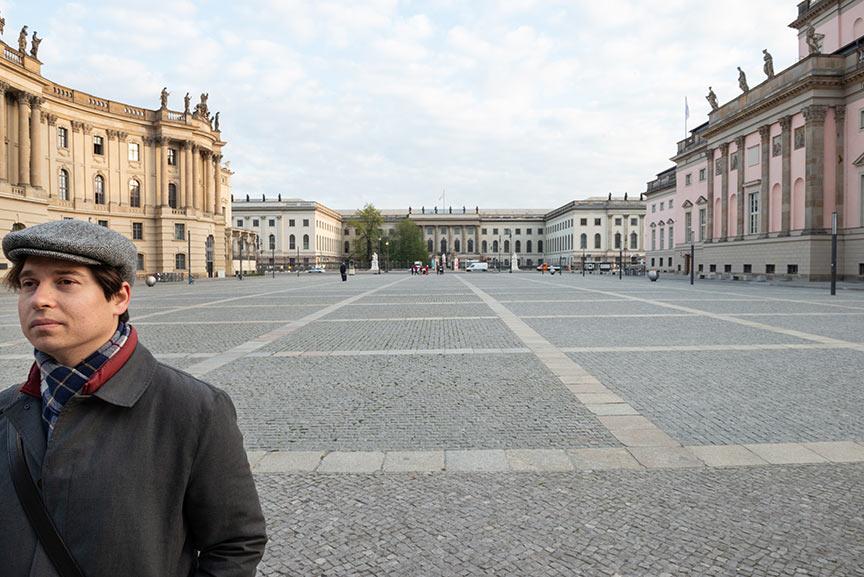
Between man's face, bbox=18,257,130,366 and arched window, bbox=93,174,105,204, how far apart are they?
55320 mm

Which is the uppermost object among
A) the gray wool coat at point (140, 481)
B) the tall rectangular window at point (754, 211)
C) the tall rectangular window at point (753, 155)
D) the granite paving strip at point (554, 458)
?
the tall rectangular window at point (753, 155)

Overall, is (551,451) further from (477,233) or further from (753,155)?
(477,233)

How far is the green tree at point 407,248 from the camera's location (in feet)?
376

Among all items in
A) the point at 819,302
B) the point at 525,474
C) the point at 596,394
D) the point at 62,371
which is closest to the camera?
the point at 62,371

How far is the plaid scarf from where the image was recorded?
1588 mm

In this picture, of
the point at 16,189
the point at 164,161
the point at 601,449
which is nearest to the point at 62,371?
the point at 601,449

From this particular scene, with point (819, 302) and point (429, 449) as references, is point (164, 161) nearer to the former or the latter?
point (819, 302)

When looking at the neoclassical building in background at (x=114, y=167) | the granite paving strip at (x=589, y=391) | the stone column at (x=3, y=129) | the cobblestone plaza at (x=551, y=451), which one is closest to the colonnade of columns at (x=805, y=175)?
the cobblestone plaza at (x=551, y=451)

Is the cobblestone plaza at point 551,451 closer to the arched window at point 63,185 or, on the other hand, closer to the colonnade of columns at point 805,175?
the colonnade of columns at point 805,175

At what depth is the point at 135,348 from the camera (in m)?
1.72

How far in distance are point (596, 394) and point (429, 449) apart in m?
2.85

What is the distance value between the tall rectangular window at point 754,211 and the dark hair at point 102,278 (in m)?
47.5

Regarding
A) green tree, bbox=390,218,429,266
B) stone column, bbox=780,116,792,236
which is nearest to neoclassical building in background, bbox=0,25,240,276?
stone column, bbox=780,116,792,236

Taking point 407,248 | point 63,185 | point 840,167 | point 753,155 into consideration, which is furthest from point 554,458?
point 407,248
